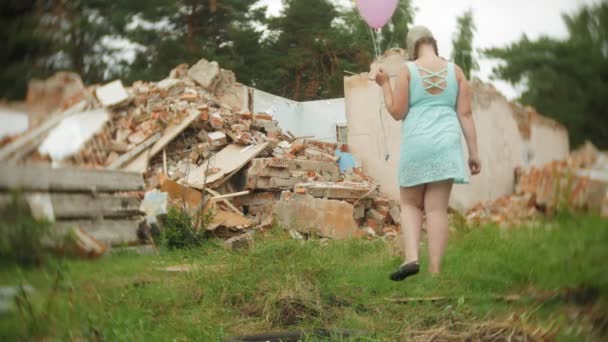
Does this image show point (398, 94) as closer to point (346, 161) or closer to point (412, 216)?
point (412, 216)

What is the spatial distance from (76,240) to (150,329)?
112cm

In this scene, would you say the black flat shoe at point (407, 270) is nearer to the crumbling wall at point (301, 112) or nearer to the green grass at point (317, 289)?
the green grass at point (317, 289)

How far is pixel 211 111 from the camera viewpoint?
1.31 metres

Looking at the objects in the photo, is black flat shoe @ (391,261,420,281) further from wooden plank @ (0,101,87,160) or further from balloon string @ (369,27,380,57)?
wooden plank @ (0,101,87,160)

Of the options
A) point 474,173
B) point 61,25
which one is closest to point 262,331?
point 474,173

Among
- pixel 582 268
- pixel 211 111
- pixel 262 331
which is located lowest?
pixel 262 331

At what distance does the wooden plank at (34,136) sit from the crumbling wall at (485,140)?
63 centimetres

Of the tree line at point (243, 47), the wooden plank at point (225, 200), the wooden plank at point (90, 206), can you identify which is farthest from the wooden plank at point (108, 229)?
the wooden plank at point (225, 200)

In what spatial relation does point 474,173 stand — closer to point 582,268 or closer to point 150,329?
point 582,268

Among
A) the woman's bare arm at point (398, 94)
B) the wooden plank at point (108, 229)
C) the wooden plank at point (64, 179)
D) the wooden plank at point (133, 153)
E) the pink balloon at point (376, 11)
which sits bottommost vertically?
the wooden plank at point (108, 229)

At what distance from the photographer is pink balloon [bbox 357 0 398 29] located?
159cm

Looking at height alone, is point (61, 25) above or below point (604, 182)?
above

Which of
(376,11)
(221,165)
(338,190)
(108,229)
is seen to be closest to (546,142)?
(108,229)

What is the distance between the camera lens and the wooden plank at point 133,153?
63 cm
